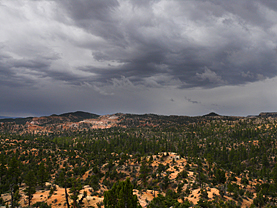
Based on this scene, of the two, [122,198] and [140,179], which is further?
[140,179]

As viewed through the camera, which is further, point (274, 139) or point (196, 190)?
point (274, 139)

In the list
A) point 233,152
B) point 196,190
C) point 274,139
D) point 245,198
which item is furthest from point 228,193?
point 274,139

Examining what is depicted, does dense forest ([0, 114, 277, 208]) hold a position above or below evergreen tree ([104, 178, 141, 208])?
below

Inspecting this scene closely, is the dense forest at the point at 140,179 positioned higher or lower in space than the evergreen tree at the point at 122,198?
lower

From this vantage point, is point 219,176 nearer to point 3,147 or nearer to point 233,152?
point 233,152

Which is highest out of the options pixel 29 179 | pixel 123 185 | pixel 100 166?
pixel 123 185

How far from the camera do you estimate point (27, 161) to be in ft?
409

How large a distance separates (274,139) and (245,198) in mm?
149225

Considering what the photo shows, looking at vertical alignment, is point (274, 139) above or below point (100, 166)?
above

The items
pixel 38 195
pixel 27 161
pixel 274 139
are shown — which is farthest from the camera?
pixel 274 139

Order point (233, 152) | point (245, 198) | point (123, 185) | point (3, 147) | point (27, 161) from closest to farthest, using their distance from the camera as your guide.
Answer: point (123, 185)
point (245, 198)
point (27, 161)
point (3, 147)
point (233, 152)

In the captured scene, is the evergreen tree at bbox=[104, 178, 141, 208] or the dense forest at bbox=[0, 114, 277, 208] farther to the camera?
the dense forest at bbox=[0, 114, 277, 208]

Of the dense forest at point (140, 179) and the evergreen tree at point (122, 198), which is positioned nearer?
the evergreen tree at point (122, 198)

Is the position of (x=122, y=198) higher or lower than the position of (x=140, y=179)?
higher
